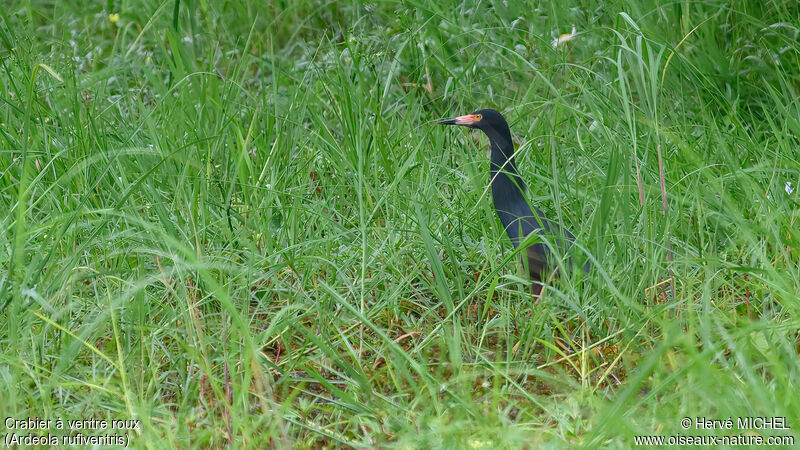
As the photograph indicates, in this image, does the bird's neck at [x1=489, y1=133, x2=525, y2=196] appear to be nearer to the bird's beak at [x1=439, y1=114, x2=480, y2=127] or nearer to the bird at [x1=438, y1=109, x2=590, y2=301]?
the bird at [x1=438, y1=109, x2=590, y2=301]

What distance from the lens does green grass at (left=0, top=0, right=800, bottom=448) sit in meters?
2.24

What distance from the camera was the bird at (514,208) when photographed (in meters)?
3.02

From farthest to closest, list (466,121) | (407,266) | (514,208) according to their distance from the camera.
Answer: (466,121) < (514,208) < (407,266)

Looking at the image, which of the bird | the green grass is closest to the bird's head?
the bird

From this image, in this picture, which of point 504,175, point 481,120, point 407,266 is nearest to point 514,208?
point 504,175

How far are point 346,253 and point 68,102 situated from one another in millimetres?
1319

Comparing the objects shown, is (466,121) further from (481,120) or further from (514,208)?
(514,208)

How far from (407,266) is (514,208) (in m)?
0.59

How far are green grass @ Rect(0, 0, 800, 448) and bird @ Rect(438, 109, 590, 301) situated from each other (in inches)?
3.4

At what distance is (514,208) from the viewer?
3.45 m

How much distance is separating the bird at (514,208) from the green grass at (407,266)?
9 centimetres

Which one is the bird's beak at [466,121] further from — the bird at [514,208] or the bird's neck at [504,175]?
the bird's neck at [504,175]

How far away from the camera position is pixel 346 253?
3.09 metres

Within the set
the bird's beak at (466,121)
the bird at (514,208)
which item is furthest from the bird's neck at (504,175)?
the bird's beak at (466,121)
